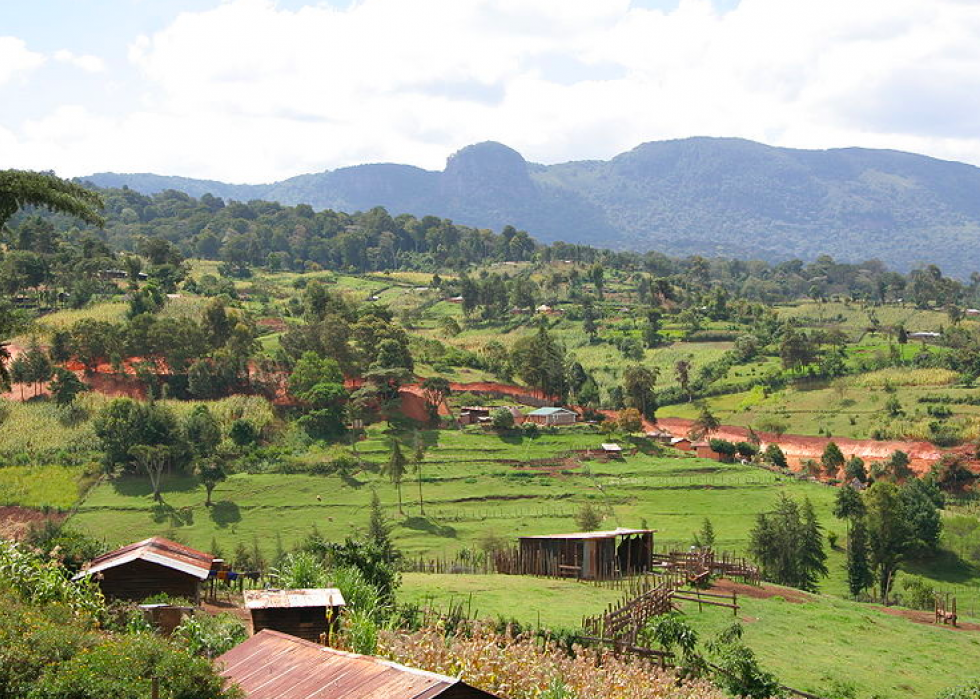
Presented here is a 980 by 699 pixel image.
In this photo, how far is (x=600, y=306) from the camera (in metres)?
142

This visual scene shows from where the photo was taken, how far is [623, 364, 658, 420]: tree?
8769 cm

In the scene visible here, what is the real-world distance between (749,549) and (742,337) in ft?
238

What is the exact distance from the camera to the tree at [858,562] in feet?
162

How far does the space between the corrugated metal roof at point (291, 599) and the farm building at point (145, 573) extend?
262 inches

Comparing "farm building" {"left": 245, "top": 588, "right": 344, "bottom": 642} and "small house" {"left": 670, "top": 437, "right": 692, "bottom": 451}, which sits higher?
"farm building" {"left": 245, "top": 588, "right": 344, "bottom": 642}

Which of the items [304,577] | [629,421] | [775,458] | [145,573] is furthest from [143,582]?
[775,458]

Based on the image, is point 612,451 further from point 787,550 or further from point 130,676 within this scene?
point 130,676

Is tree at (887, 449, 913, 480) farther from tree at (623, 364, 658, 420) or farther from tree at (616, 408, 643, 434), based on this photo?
tree at (623, 364, 658, 420)

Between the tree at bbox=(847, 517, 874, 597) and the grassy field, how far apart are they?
10985mm

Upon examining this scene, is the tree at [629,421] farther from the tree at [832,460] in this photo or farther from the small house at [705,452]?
the tree at [832,460]

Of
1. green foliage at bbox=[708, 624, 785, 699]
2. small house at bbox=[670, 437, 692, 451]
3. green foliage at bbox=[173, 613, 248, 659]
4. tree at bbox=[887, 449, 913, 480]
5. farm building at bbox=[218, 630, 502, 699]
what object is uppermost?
farm building at bbox=[218, 630, 502, 699]

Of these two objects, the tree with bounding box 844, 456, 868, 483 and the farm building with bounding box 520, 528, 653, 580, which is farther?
the tree with bounding box 844, 456, 868, 483

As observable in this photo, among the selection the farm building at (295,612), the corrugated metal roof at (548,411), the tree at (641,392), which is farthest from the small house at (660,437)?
the farm building at (295,612)

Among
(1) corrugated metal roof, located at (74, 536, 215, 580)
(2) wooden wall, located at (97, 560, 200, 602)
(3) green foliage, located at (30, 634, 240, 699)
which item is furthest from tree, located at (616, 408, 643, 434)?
(3) green foliage, located at (30, 634, 240, 699)
